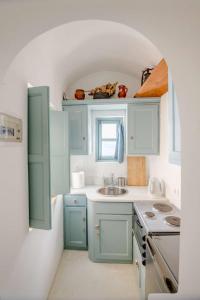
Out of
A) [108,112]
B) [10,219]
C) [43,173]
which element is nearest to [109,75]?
[108,112]

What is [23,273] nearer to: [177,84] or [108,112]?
[177,84]

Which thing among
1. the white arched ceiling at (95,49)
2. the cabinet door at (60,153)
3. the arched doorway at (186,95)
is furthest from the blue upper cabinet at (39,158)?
the arched doorway at (186,95)

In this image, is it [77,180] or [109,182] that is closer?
[77,180]

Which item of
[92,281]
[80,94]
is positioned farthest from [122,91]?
[92,281]

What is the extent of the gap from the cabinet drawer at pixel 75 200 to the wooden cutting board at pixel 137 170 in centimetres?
82

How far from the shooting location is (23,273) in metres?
1.18

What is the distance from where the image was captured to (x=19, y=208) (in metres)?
1.14

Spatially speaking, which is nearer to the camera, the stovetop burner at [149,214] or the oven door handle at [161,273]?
the oven door handle at [161,273]

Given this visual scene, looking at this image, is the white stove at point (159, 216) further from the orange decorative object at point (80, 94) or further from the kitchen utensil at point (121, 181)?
the orange decorative object at point (80, 94)

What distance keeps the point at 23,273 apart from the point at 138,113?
82.7 inches

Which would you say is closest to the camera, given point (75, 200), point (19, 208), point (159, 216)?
point (19, 208)

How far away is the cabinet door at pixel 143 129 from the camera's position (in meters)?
2.34

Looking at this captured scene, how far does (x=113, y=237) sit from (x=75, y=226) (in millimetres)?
577

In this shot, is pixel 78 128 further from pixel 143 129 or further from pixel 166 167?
pixel 166 167
